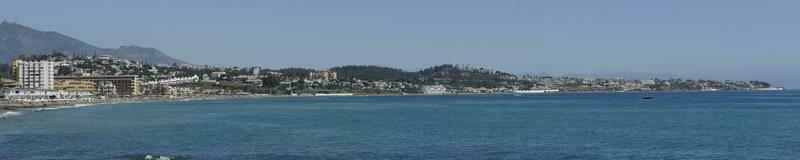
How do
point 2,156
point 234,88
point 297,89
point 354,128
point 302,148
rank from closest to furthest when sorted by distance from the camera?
point 2,156 → point 302,148 → point 354,128 → point 234,88 → point 297,89

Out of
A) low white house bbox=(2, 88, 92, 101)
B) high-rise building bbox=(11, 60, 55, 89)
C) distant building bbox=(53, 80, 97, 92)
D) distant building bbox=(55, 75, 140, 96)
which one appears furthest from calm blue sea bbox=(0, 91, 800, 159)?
distant building bbox=(55, 75, 140, 96)

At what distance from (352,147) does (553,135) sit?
11868 mm

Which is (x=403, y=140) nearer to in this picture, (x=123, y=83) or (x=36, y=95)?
(x=36, y=95)

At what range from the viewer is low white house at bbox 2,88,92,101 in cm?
10831

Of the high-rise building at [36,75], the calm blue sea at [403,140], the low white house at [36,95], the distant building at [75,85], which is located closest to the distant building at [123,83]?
the distant building at [75,85]

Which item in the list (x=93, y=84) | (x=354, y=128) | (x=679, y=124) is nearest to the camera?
(x=354, y=128)

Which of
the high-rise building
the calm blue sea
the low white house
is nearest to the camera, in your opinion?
the calm blue sea

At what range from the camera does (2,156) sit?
31750 millimetres

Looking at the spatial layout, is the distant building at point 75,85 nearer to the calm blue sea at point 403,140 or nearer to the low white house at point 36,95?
the low white house at point 36,95

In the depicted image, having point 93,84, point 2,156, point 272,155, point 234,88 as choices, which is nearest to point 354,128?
point 272,155

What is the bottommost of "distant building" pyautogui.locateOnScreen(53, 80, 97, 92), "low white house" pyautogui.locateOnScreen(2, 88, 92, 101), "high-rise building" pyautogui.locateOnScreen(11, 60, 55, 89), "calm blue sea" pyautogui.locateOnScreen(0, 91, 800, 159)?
"calm blue sea" pyautogui.locateOnScreen(0, 91, 800, 159)

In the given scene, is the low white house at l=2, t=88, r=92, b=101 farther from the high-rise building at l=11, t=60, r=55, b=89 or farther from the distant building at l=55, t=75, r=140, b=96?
the distant building at l=55, t=75, r=140, b=96

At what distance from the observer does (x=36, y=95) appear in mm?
112000

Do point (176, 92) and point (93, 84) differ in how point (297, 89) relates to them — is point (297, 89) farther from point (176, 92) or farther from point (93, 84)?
point (93, 84)
